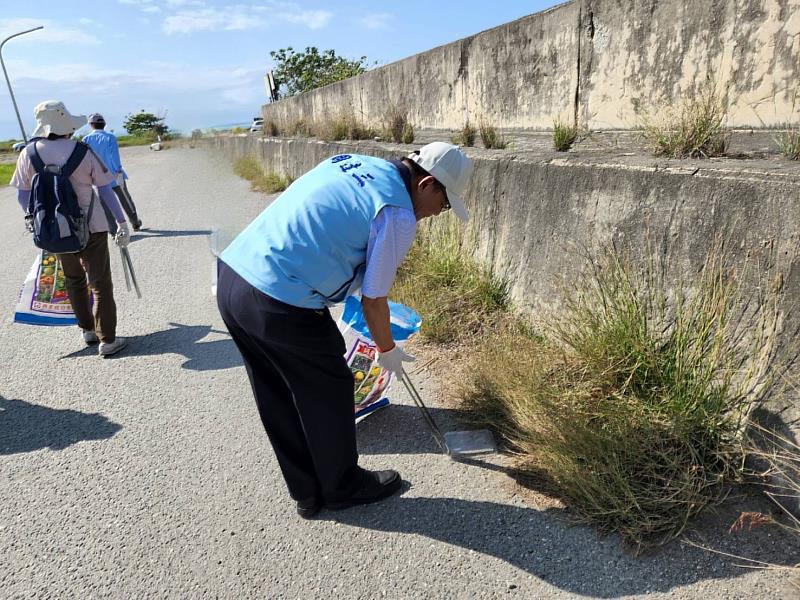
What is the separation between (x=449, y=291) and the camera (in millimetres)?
4840

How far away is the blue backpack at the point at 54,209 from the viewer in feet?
14.3

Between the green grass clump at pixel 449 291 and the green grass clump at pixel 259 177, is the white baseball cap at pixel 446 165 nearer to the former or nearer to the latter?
the green grass clump at pixel 449 291

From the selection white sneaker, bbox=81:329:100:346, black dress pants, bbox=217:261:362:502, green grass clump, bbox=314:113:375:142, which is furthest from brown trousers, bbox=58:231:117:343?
green grass clump, bbox=314:113:375:142

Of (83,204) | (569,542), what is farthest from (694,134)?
(83,204)

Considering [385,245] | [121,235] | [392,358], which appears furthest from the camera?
[121,235]

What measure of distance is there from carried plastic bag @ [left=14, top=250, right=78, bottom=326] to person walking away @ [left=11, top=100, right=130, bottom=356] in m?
0.20

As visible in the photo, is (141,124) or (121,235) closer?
(121,235)

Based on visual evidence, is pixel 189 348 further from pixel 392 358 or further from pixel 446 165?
Result: pixel 446 165

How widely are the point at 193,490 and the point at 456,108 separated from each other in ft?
21.4

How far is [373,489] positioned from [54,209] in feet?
10.7

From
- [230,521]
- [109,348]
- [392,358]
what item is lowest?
[230,521]

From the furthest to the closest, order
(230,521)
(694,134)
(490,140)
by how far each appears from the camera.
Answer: (490,140) → (694,134) → (230,521)

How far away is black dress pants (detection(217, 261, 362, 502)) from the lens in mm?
2416

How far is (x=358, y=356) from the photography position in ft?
11.2
